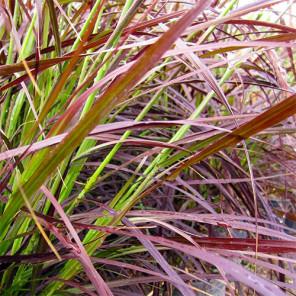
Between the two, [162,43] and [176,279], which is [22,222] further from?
[162,43]

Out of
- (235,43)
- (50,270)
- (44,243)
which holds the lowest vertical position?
(50,270)

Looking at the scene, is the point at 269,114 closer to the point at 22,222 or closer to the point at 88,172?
the point at 22,222

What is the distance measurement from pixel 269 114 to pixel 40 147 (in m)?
0.21

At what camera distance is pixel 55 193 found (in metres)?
0.49

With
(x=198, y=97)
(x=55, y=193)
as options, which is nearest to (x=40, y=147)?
(x=55, y=193)

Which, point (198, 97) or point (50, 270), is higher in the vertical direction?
point (198, 97)

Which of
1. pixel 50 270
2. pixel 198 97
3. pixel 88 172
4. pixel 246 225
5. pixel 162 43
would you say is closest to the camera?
pixel 162 43

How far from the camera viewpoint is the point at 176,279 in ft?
1.35

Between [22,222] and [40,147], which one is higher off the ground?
[40,147]

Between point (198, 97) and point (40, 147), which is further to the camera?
point (198, 97)

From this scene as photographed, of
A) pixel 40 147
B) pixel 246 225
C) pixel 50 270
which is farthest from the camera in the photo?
pixel 50 270

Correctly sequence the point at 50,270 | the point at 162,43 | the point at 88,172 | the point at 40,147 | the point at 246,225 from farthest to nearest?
1. the point at 88,172
2. the point at 50,270
3. the point at 246,225
4. the point at 40,147
5. the point at 162,43

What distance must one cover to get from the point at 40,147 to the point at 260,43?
22cm

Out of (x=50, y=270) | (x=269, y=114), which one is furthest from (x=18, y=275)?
(x=269, y=114)
